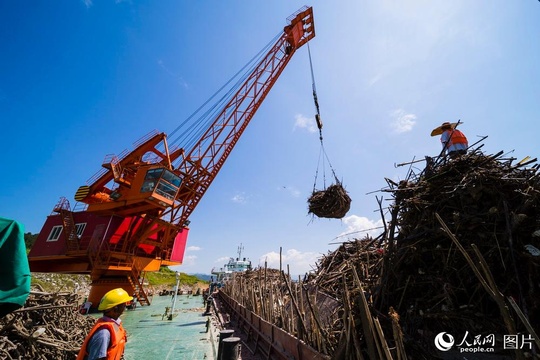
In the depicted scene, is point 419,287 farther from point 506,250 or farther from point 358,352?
point 358,352

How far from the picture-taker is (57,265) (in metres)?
20.8

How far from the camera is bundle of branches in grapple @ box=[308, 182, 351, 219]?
7.38 meters

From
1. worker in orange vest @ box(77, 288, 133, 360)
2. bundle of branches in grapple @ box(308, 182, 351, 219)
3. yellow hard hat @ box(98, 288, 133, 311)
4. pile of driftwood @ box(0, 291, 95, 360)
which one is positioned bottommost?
pile of driftwood @ box(0, 291, 95, 360)

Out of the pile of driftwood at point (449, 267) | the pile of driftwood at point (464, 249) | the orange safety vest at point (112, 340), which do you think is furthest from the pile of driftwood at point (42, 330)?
the pile of driftwood at point (464, 249)

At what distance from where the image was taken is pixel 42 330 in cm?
459

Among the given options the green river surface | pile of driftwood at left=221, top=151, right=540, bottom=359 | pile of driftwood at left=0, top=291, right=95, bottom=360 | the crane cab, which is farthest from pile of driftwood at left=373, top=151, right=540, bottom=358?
the crane cab

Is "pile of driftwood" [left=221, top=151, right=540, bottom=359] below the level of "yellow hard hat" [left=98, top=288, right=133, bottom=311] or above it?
above

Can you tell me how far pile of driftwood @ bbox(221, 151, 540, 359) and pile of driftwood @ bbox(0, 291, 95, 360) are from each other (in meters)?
5.04

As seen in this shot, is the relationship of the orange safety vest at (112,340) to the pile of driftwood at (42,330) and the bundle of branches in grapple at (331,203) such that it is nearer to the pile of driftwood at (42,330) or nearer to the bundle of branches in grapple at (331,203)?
the pile of driftwood at (42,330)

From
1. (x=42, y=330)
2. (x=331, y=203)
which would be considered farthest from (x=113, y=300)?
(x=331, y=203)

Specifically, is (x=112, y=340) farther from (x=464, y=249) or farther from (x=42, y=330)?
(x=464, y=249)

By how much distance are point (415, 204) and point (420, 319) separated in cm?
158

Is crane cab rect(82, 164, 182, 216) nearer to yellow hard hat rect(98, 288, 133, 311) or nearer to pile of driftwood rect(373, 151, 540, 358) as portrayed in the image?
yellow hard hat rect(98, 288, 133, 311)

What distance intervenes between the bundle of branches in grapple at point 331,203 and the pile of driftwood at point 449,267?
3458mm
